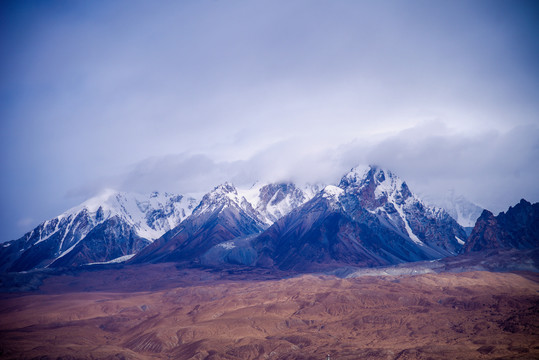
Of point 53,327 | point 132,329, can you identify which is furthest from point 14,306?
point 132,329

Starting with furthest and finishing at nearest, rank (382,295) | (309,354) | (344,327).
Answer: (382,295), (344,327), (309,354)

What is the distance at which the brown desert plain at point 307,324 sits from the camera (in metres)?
90.1

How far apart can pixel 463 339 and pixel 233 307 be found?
7402 cm

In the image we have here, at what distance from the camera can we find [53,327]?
12825 centimetres

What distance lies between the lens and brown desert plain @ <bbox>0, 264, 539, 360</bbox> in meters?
90.1

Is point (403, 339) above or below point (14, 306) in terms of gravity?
below

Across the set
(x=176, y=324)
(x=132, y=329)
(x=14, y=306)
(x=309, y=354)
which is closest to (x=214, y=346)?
(x=309, y=354)

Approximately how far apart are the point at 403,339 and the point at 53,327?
96714 mm

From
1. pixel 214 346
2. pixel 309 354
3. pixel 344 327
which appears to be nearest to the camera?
pixel 309 354

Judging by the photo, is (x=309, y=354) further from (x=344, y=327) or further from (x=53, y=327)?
(x=53, y=327)

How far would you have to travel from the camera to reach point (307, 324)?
11938 centimetres

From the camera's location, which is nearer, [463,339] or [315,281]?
[463,339]

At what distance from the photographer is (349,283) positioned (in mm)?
174375

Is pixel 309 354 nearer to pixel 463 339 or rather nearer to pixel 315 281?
pixel 463 339
